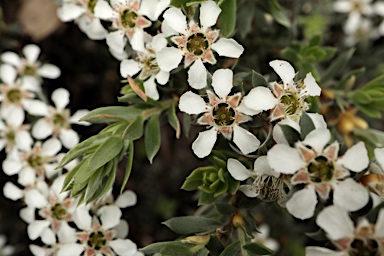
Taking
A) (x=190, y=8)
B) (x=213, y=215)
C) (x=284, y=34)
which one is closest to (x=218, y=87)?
(x=190, y=8)

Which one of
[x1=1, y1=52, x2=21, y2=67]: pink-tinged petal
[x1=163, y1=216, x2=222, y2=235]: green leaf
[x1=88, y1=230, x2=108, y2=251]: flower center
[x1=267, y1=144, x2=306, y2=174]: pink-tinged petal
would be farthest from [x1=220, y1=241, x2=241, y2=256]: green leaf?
[x1=1, y1=52, x2=21, y2=67]: pink-tinged petal

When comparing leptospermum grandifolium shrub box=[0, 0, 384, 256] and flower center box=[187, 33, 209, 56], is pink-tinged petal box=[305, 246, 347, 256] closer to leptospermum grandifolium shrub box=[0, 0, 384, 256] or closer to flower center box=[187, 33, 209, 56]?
leptospermum grandifolium shrub box=[0, 0, 384, 256]

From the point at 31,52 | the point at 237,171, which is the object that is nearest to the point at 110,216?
the point at 237,171

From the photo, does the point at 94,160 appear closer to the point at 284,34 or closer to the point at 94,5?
the point at 94,5

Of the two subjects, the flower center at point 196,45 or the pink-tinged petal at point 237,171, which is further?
the flower center at point 196,45

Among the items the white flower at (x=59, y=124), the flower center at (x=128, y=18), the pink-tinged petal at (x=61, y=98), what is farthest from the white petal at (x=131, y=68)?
the pink-tinged petal at (x=61, y=98)

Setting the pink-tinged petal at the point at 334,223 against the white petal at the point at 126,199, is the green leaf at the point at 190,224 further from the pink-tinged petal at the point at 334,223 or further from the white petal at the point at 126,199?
the pink-tinged petal at the point at 334,223
